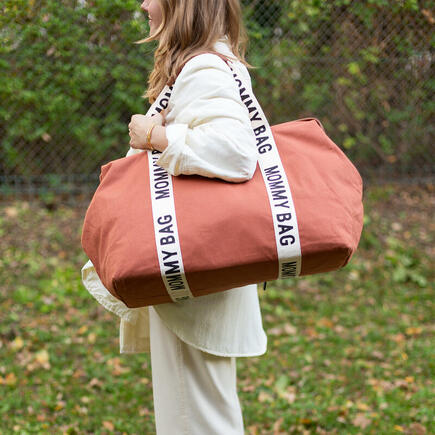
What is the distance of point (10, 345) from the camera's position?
404 cm

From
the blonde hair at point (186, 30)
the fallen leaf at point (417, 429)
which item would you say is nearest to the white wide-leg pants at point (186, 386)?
the blonde hair at point (186, 30)

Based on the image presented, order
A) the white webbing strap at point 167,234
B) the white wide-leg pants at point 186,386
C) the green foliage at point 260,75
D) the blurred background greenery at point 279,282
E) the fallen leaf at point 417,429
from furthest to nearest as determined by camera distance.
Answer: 1. the green foliage at point 260,75
2. the blurred background greenery at point 279,282
3. the fallen leaf at point 417,429
4. the white wide-leg pants at point 186,386
5. the white webbing strap at point 167,234

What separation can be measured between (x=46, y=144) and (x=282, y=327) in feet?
8.89

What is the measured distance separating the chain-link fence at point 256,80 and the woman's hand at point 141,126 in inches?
71.6

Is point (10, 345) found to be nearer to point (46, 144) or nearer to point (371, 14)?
point (46, 144)

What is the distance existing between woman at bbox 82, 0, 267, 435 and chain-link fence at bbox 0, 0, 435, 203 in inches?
70.8

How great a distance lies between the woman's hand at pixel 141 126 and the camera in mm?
1816

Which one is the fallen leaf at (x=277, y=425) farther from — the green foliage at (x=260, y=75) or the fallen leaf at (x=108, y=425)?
the green foliage at (x=260, y=75)

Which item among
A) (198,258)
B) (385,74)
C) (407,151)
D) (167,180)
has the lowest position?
(407,151)

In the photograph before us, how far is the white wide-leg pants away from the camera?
201cm

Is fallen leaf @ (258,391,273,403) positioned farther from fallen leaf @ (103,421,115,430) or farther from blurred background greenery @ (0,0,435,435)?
fallen leaf @ (103,421,115,430)

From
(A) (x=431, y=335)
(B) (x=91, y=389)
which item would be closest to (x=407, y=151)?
(A) (x=431, y=335)

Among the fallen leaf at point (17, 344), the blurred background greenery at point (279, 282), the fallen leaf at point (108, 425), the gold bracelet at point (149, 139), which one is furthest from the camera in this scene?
the fallen leaf at point (17, 344)

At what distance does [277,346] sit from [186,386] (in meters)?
2.33
